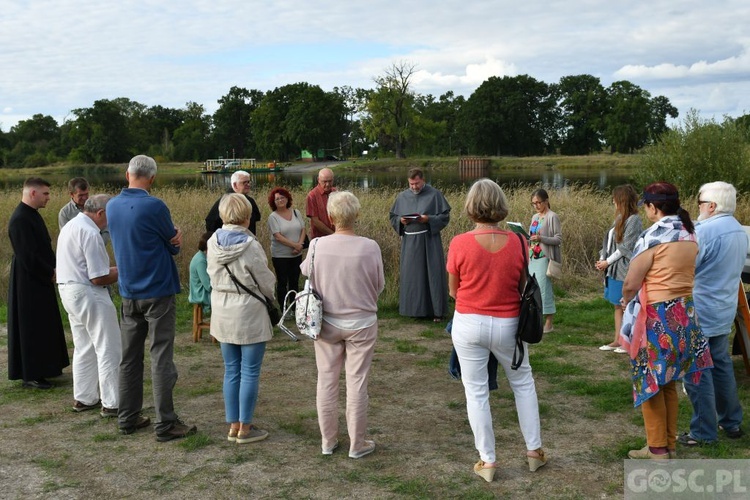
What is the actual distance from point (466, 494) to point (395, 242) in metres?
7.91

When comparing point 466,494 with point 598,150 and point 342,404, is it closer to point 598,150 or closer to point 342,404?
point 342,404

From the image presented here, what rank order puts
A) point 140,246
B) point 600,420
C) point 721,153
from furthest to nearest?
→ point 721,153
point 600,420
point 140,246

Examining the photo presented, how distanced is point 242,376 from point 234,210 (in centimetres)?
112

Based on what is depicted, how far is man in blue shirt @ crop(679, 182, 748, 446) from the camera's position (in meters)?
4.62

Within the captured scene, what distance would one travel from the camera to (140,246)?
4.80 m

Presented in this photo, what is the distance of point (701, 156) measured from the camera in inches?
754

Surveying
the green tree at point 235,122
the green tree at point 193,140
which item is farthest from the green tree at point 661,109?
the green tree at point 193,140

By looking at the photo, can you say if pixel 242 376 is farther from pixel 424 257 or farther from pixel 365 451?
pixel 424 257

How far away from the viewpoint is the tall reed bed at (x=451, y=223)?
36.4ft

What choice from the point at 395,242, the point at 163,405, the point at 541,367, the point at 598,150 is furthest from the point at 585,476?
the point at 598,150

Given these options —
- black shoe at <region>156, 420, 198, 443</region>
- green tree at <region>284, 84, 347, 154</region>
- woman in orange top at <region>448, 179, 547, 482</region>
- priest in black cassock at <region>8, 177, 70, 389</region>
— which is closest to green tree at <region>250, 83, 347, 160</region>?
green tree at <region>284, 84, 347, 154</region>

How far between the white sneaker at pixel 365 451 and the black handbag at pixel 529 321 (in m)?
1.19

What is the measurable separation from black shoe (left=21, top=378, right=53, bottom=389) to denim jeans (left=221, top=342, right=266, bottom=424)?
7.60 ft

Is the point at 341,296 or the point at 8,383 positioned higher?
the point at 341,296
